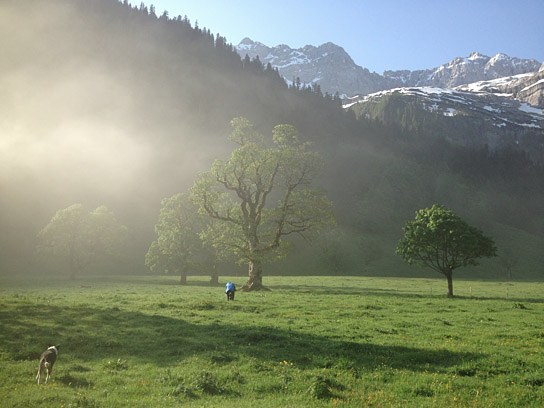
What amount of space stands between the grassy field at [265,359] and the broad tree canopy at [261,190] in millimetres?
19455

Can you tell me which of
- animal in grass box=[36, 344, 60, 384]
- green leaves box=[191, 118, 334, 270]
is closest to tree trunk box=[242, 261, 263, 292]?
green leaves box=[191, 118, 334, 270]

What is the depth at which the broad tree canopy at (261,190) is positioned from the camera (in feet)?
144

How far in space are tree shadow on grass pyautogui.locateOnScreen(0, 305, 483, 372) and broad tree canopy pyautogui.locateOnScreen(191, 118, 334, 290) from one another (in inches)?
921

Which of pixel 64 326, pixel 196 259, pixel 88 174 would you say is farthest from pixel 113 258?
pixel 64 326

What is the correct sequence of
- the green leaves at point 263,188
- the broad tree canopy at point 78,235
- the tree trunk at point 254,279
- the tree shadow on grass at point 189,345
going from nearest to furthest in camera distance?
the tree shadow on grass at point 189,345
the tree trunk at point 254,279
the green leaves at point 263,188
the broad tree canopy at point 78,235

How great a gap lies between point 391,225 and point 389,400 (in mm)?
174804

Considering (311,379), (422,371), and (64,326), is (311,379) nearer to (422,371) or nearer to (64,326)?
(422,371)

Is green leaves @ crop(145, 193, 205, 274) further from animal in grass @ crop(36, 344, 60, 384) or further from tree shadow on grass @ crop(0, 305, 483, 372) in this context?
animal in grass @ crop(36, 344, 60, 384)

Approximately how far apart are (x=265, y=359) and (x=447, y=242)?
38.7 meters

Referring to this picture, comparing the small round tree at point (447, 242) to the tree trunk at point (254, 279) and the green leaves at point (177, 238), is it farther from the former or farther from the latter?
the green leaves at point (177, 238)

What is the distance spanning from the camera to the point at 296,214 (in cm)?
4472

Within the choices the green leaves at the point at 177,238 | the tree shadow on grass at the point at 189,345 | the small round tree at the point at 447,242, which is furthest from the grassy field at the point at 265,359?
the green leaves at the point at 177,238

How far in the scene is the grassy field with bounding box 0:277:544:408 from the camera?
10.7 metres

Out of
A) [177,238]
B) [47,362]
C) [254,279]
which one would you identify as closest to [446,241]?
[254,279]
